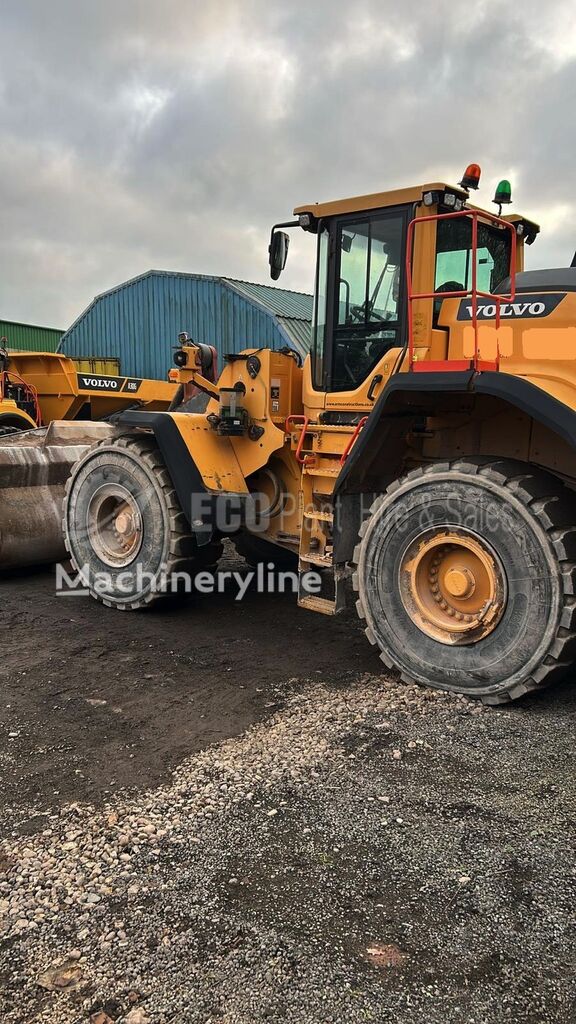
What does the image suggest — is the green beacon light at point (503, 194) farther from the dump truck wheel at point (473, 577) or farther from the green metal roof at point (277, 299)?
the green metal roof at point (277, 299)

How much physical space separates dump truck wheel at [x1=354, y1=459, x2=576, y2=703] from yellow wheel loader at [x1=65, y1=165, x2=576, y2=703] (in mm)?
11

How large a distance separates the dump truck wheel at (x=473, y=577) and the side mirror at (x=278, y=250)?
6.15ft

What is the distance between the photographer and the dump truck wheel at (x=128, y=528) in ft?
18.4

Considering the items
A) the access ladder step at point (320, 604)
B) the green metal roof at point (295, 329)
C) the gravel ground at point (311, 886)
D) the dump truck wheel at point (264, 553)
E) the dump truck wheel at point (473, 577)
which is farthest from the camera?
the green metal roof at point (295, 329)

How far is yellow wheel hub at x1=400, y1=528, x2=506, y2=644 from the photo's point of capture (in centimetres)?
394

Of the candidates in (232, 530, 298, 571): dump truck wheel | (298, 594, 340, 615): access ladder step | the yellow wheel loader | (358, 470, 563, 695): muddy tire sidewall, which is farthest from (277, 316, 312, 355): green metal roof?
(358, 470, 563, 695): muddy tire sidewall

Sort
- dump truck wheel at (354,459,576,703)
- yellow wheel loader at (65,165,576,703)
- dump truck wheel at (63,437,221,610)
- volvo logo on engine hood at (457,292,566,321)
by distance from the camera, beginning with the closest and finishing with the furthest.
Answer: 1. dump truck wheel at (354,459,576,703)
2. yellow wheel loader at (65,165,576,703)
3. volvo logo on engine hood at (457,292,566,321)
4. dump truck wheel at (63,437,221,610)

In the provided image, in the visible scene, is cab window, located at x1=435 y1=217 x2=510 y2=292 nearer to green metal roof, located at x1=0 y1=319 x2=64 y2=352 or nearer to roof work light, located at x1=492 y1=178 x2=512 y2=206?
roof work light, located at x1=492 y1=178 x2=512 y2=206

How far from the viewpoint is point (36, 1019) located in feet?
6.44

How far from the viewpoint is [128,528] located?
19.6ft

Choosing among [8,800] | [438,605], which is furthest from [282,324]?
[8,800]

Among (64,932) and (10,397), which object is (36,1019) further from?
(10,397)

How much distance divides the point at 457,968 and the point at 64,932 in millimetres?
1188

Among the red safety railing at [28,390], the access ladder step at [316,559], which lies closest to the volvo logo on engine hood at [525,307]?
the access ladder step at [316,559]
